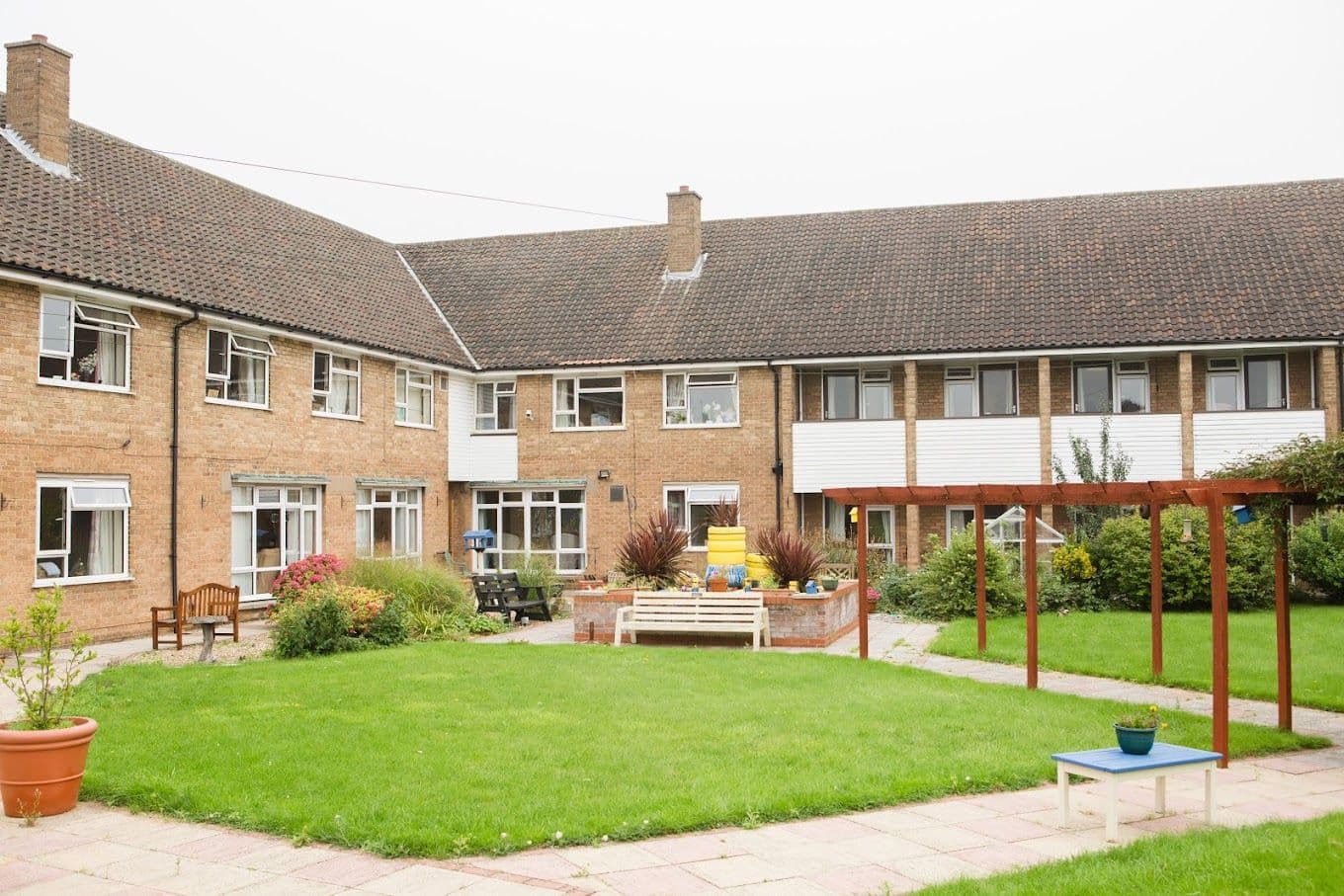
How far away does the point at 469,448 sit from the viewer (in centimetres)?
2792

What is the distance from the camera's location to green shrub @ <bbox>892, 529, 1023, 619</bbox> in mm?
20188

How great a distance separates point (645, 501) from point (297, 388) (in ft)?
26.5

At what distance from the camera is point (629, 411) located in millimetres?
26719

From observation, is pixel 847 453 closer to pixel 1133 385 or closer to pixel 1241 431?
pixel 1133 385

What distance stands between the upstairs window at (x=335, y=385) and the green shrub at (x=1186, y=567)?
47.7 ft

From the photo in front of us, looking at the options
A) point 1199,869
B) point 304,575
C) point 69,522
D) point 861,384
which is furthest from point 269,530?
point 1199,869

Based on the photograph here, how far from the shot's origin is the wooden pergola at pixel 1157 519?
30.7 ft

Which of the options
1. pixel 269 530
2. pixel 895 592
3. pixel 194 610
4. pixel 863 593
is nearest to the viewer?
pixel 863 593

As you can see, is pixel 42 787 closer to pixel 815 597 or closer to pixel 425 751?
pixel 425 751

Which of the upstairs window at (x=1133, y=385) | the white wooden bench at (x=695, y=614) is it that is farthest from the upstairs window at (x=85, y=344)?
the upstairs window at (x=1133, y=385)

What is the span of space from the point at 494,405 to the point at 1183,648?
55.2 feet

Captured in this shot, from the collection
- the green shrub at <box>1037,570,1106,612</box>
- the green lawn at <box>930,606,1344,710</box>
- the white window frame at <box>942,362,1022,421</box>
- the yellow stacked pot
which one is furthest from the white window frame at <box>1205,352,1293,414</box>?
the yellow stacked pot

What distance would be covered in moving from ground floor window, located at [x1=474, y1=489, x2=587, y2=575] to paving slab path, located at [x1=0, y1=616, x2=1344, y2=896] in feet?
62.4

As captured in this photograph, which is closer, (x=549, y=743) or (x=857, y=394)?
(x=549, y=743)
